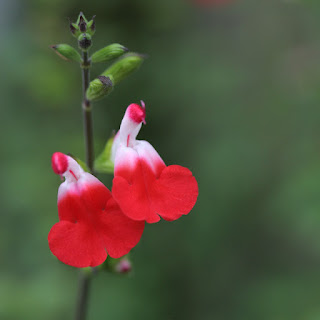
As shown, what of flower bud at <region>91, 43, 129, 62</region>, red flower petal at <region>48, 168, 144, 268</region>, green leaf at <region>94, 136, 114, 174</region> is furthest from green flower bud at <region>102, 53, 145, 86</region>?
red flower petal at <region>48, 168, 144, 268</region>

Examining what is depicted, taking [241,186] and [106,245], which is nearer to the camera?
[106,245]

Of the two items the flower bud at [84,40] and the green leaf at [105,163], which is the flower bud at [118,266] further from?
the flower bud at [84,40]

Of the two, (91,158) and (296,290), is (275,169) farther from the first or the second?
(91,158)

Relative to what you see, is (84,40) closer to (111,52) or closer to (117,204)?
(111,52)

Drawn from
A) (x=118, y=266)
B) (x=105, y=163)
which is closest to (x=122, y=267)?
(x=118, y=266)

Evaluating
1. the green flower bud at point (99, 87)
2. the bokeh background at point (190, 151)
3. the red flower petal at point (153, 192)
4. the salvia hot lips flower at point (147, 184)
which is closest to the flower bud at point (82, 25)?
the green flower bud at point (99, 87)

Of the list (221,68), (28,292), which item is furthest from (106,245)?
(221,68)
